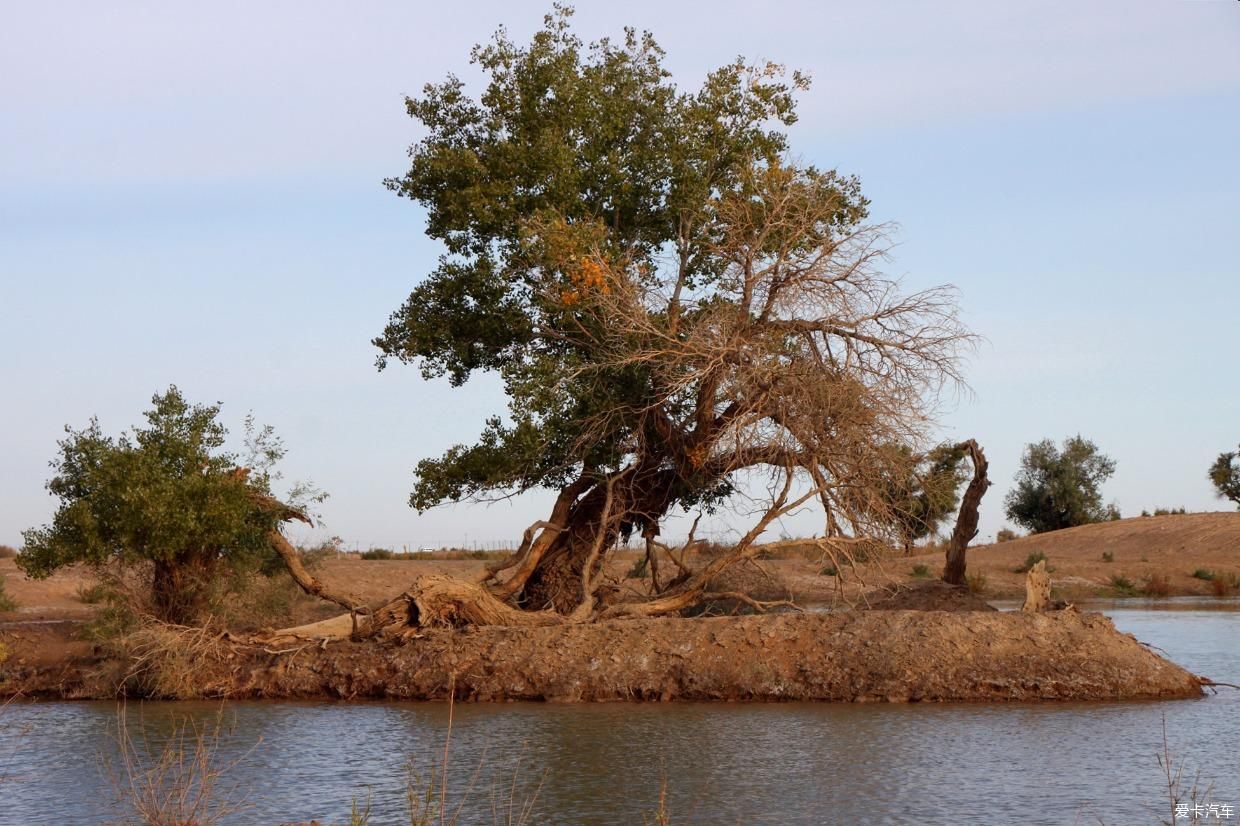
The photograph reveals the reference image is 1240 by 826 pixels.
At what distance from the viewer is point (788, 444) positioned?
19656 millimetres

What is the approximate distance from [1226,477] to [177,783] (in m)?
64.4

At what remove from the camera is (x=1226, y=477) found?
6519 centimetres

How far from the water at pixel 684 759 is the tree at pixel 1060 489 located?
1955 inches

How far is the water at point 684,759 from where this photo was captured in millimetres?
10891

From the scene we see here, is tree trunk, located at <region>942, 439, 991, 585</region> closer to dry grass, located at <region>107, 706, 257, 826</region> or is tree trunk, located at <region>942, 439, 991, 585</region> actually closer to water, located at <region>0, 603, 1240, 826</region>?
water, located at <region>0, 603, 1240, 826</region>

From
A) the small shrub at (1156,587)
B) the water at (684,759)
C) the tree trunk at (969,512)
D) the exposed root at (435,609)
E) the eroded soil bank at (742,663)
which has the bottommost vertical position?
the water at (684,759)

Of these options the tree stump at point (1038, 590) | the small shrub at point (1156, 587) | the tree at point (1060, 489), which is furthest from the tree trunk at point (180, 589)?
the tree at point (1060, 489)

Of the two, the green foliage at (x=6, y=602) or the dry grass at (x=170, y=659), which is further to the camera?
the green foliage at (x=6, y=602)

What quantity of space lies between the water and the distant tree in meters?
52.5

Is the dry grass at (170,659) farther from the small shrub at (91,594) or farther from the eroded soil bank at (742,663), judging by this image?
the small shrub at (91,594)

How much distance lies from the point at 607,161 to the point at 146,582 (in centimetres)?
978

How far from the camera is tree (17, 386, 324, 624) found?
19828 mm

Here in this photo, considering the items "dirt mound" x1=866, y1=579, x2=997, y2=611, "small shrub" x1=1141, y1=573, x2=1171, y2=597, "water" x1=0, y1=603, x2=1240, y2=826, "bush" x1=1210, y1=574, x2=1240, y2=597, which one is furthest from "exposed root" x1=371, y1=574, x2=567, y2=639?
"bush" x1=1210, y1=574, x2=1240, y2=597

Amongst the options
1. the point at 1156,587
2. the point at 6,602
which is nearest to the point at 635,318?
the point at 6,602
